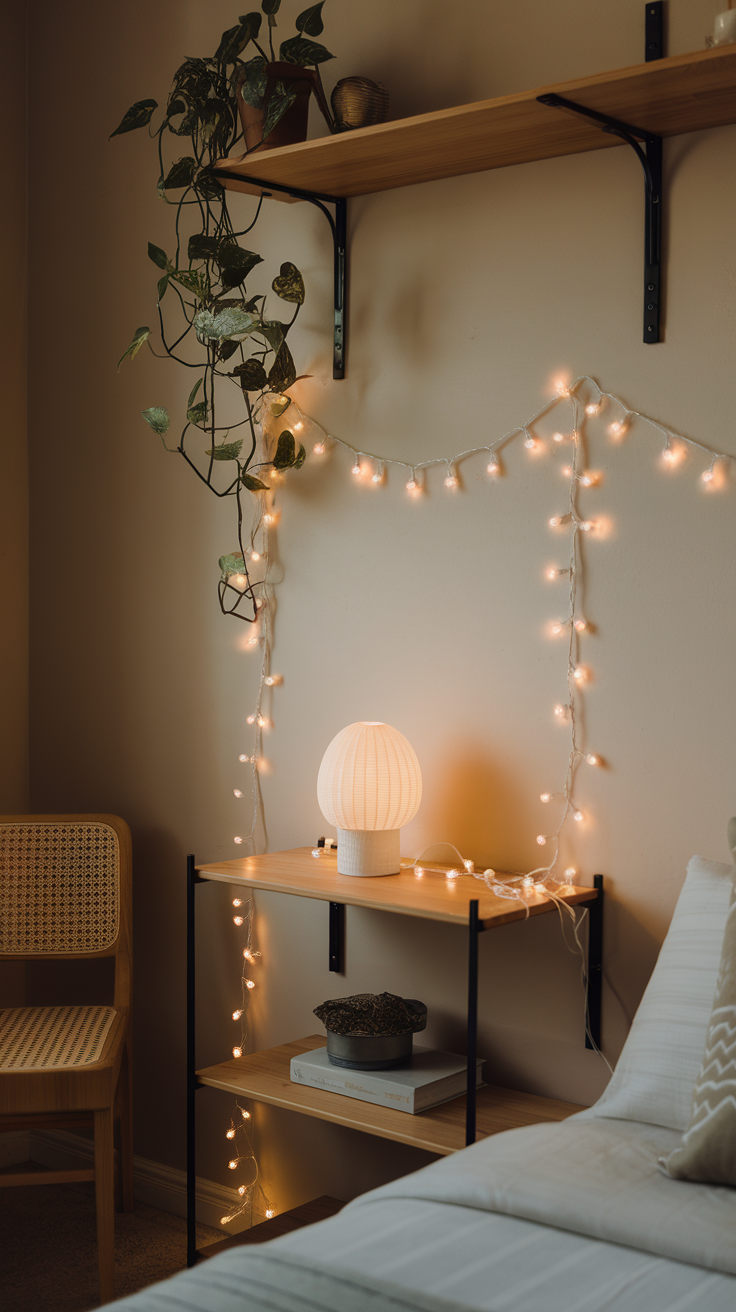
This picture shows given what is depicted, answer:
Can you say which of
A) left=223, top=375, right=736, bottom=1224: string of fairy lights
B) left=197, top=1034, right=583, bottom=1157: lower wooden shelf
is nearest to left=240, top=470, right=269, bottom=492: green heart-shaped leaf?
left=223, top=375, right=736, bottom=1224: string of fairy lights

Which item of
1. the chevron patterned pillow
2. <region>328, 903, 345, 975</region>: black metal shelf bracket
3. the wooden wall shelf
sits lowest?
<region>328, 903, 345, 975</region>: black metal shelf bracket

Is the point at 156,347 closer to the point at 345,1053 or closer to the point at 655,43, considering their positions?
the point at 655,43

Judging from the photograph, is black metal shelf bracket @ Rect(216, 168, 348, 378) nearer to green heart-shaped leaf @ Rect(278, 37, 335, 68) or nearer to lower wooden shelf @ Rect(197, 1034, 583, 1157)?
green heart-shaped leaf @ Rect(278, 37, 335, 68)

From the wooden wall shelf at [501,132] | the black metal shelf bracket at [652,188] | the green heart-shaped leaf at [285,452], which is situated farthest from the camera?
the green heart-shaped leaf at [285,452]

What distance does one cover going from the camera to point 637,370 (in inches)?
75.2

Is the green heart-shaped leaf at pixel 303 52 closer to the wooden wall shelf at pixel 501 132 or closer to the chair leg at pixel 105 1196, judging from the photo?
the wooden wall shelf at pixel 501 132

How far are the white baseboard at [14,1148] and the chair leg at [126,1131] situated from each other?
1.32 ft

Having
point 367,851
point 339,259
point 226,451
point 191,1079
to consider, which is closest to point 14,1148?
point 191,1079

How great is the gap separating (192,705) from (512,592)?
→ 34.3 inches

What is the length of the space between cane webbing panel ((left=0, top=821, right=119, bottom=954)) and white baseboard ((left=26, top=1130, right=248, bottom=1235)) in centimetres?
55

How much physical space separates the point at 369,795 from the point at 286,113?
125 cm

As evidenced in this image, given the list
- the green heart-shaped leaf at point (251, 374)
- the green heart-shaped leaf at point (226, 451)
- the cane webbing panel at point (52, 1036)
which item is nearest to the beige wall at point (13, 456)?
the cane webbing panel at point (52, 1036)

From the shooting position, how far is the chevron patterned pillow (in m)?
1.25

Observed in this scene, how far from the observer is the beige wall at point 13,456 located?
285cm
